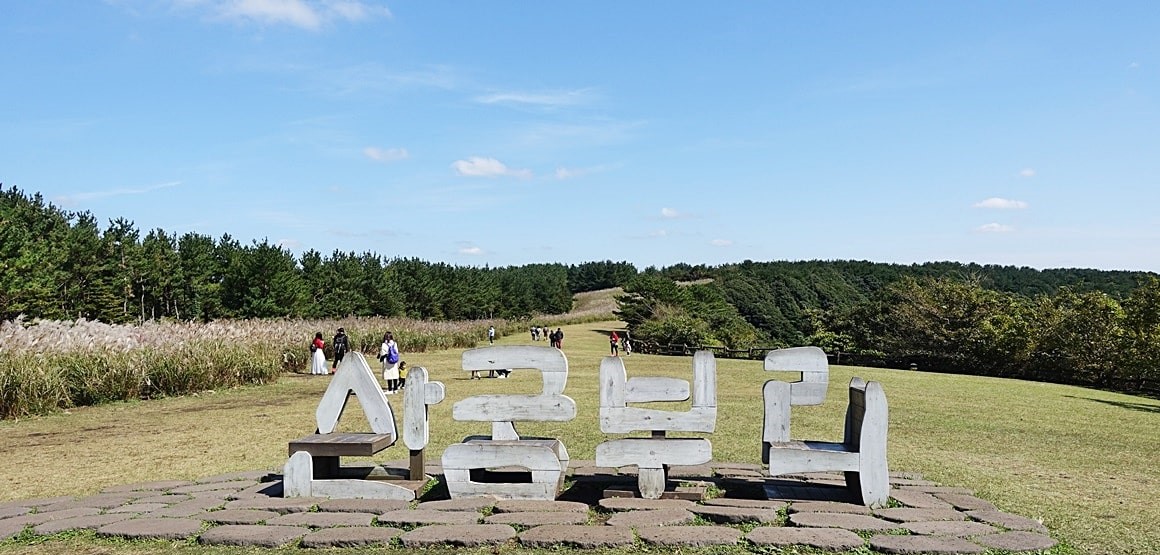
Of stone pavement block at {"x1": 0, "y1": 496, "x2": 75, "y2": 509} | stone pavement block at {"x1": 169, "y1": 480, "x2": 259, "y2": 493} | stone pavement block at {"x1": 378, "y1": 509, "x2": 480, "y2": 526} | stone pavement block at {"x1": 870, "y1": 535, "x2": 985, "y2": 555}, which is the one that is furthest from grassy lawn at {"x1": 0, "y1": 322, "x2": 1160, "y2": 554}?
stone pavement block at {"x1": 378, "y1": 509, "x2": 480, "y2": 526}

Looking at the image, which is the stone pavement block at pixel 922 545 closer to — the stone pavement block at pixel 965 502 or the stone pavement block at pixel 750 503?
the stone pavement block at pixel 750 503

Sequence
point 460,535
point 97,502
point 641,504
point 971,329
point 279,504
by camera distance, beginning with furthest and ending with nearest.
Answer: point 971,329, point 97,502, point 279,504, point 641,504, point 460,535

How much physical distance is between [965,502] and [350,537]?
15.1 ft

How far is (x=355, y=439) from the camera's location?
659 centimetres

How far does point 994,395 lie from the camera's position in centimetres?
1992

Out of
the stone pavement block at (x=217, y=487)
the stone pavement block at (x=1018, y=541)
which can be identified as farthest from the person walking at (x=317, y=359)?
the stone pavement block at (x=1018, y=541)

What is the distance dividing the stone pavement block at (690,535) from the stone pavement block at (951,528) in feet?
3.93

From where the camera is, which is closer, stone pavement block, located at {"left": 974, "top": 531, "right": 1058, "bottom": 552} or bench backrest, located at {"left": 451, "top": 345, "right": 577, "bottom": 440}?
stone pavement block, located at {"left": 974, "top": 531, "right": 1058, "bottom": 552}

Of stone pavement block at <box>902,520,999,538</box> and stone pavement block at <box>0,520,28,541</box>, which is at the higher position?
stone pavement block at <box>902,520,999,538</box>

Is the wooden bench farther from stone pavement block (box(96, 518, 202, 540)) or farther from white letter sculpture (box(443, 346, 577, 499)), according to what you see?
stone pavement block (box(96, 518, 202, 540))

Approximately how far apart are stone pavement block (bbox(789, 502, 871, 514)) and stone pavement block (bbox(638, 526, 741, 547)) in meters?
0.82

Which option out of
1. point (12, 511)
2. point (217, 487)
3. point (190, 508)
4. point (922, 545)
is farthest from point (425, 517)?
point (12, 511)

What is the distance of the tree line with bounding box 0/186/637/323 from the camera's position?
90.0ft

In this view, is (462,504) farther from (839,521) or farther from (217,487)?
(839,521)
